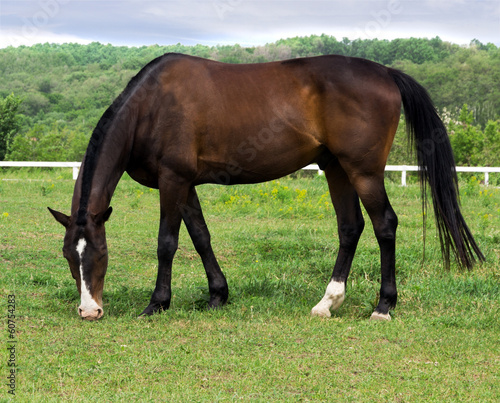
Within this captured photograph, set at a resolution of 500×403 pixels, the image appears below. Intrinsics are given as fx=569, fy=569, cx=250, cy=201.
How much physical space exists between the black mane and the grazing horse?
0.01m

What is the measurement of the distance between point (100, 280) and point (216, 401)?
6.35 feet

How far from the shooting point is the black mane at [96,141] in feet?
16.4

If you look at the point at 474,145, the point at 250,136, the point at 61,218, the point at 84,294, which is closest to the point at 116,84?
the point at 474,145

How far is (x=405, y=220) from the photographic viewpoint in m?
11.1

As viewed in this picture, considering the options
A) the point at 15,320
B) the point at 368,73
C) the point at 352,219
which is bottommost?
the point at 15,320

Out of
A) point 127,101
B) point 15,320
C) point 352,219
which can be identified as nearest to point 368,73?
point 352,219

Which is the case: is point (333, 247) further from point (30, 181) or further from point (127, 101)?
point (30, 181)

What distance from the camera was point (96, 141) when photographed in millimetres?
5230

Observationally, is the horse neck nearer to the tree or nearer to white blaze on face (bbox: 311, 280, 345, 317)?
white blaze on face (bbox: 311, 280, 345, 317)

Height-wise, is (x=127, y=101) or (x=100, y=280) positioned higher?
(x=127, y=101)

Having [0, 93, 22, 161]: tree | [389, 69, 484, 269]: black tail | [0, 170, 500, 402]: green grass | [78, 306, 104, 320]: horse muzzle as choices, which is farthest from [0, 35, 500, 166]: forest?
[78, 306, 104, 320]: horse muzzle

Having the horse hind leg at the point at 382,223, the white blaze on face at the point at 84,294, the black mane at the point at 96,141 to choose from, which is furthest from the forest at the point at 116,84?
the white blaze on face at the point at 84,294

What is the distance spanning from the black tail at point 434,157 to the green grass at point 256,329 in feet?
2.69

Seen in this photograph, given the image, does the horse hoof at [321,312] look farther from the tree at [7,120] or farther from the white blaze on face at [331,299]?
the tree at [7,120]
